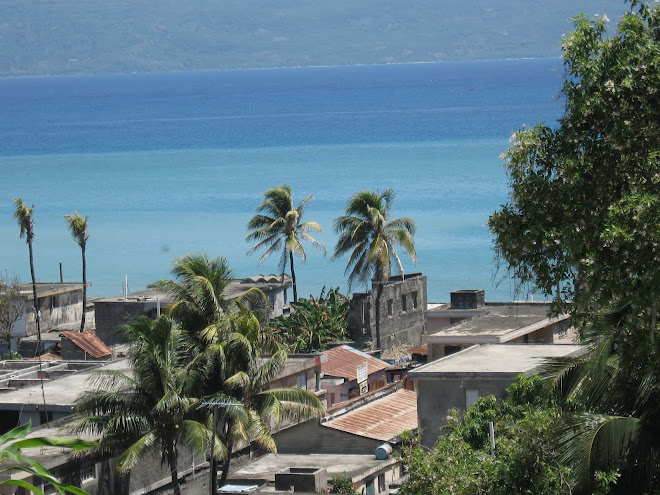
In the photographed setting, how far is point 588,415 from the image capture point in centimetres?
1348

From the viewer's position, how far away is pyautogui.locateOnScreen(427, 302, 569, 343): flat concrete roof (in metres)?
35.2

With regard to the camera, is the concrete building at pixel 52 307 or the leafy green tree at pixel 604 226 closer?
the leafy green tree at pixel 604 226

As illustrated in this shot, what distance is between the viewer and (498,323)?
37.4 m

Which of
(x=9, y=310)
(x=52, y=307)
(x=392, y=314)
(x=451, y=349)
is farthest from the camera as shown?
(x=52, y=307)

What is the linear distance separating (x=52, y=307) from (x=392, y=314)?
20.1 metres

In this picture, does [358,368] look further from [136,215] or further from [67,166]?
[67,166]

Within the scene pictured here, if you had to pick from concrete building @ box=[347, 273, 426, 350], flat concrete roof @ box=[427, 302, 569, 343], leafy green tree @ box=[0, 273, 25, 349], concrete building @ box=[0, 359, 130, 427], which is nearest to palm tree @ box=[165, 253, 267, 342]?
concrete building @ box=[0, 359, 130, 427]

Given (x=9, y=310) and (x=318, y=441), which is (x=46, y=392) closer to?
(x=318, y=441)

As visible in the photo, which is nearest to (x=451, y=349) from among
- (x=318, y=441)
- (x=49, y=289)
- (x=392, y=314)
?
(x=318, y=441)

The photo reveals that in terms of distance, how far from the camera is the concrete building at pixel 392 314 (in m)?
47.7

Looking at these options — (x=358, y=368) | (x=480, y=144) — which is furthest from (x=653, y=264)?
(x=480, y=144)

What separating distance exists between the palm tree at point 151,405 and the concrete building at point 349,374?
1294cm

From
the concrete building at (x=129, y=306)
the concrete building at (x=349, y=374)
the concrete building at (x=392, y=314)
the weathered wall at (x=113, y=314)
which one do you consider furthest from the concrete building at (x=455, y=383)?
the weathered wall at (x=113, y=314)

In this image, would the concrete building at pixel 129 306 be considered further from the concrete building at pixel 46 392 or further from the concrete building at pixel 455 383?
the concrete building at pixel 455 383
